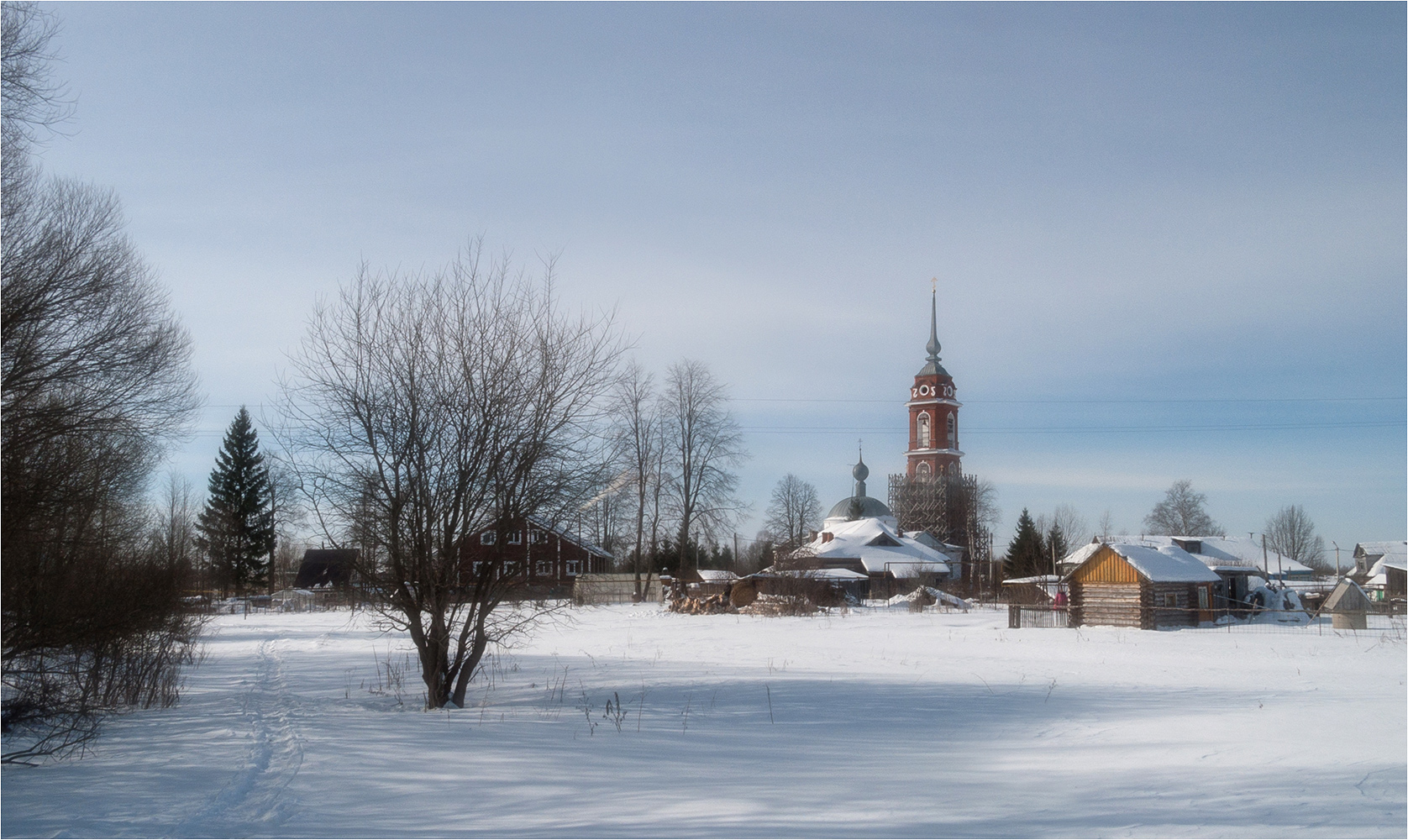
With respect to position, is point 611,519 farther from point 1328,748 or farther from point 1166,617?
point 1166,617

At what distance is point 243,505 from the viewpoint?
57.2 m

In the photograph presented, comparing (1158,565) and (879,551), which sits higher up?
(879,551)

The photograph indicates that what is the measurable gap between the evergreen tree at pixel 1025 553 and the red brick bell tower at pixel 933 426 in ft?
65.7

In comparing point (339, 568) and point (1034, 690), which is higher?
point (339, 568)

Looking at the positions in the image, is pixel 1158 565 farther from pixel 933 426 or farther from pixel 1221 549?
pixel 933 426

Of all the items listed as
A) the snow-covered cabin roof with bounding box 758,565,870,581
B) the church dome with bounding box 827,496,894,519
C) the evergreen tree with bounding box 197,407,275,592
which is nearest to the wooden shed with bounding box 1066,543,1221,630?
the snow-covered cabin roof with bounding box 758,565,870,581

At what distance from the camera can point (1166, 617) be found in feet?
114

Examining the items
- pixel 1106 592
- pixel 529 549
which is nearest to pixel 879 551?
pixel 1106 592

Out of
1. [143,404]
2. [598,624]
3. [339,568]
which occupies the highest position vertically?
[143,404]

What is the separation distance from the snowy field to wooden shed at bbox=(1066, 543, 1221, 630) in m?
14.4

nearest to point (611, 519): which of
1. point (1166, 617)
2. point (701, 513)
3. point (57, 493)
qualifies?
point (57, 493)

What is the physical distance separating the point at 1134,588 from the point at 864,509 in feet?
197

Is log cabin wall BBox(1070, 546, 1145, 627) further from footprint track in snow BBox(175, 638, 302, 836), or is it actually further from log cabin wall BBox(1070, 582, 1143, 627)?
footprint track in snow BBox(175, 638, 302, 836)

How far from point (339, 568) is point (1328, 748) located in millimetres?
11948
